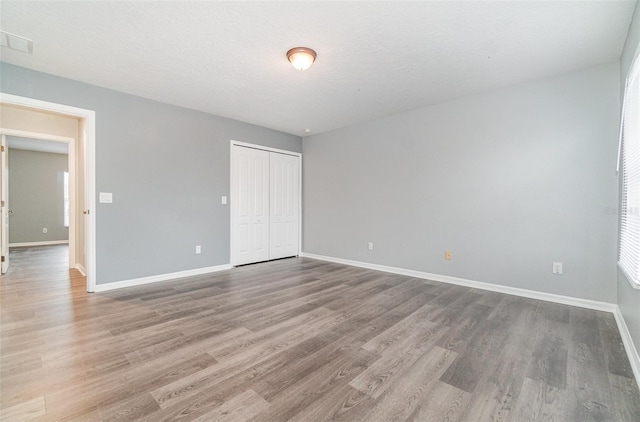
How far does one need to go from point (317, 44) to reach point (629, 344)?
3528 millimetres

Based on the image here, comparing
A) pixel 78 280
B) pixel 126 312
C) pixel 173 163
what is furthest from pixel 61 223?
pixel 126 312

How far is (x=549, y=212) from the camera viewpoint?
3.26 metres

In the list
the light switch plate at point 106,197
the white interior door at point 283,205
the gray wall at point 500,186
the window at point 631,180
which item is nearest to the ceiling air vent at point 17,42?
the light switch plate at point 106,197

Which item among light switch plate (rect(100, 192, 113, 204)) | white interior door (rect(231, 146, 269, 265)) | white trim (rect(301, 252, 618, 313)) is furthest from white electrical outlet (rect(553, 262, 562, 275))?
light switch plate (rect(100, 192, 113, 204))

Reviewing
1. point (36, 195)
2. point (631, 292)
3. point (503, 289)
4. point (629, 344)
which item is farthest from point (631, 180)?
point (36, 195)

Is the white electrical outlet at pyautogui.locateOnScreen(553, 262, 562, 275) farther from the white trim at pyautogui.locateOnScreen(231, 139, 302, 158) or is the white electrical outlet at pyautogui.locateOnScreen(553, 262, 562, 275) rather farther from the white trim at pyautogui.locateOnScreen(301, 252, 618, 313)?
the white trim at pyautogui.locateOnScreen(231, 139, 302, 158)

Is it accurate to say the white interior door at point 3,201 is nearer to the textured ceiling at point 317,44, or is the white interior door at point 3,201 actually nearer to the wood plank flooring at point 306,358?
the wood plank flooring at point 306,358

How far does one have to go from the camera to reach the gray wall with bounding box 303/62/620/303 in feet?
9.82

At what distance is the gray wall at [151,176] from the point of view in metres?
3.55

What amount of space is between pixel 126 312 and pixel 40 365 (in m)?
0.95

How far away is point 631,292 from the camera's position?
7.06 ft

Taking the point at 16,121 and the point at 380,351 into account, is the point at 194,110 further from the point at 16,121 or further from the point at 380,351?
the point at 380,351

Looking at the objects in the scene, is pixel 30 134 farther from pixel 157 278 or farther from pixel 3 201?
pixel 157 278

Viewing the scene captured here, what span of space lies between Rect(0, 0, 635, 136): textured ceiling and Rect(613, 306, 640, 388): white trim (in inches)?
99.5
